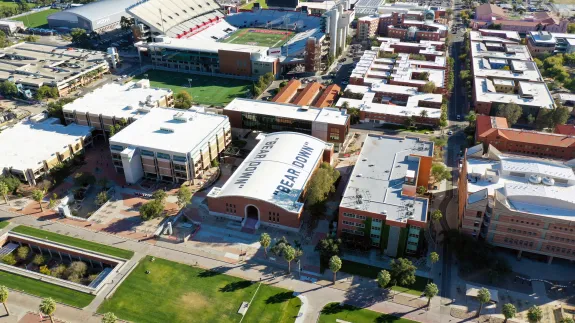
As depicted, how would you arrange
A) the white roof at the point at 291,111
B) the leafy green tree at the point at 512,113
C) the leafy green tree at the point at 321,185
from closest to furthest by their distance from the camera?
the leafy green tree at the point at 321,185 → the white roof at the point at 291,111 → the leafy green tree at the point at 512,113

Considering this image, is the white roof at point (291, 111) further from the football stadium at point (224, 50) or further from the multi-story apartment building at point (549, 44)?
the multi-story apartment building at point (549, 44)

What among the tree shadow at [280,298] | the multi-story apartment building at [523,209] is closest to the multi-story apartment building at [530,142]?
the multi-story apartment building at [523,209]

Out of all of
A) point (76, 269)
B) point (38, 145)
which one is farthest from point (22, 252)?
point (38, 145)

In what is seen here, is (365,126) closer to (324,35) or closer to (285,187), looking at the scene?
(285,187)

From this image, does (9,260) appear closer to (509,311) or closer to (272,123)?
(272,123)

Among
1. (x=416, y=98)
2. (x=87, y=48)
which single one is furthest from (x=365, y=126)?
(x=87, y=48)
